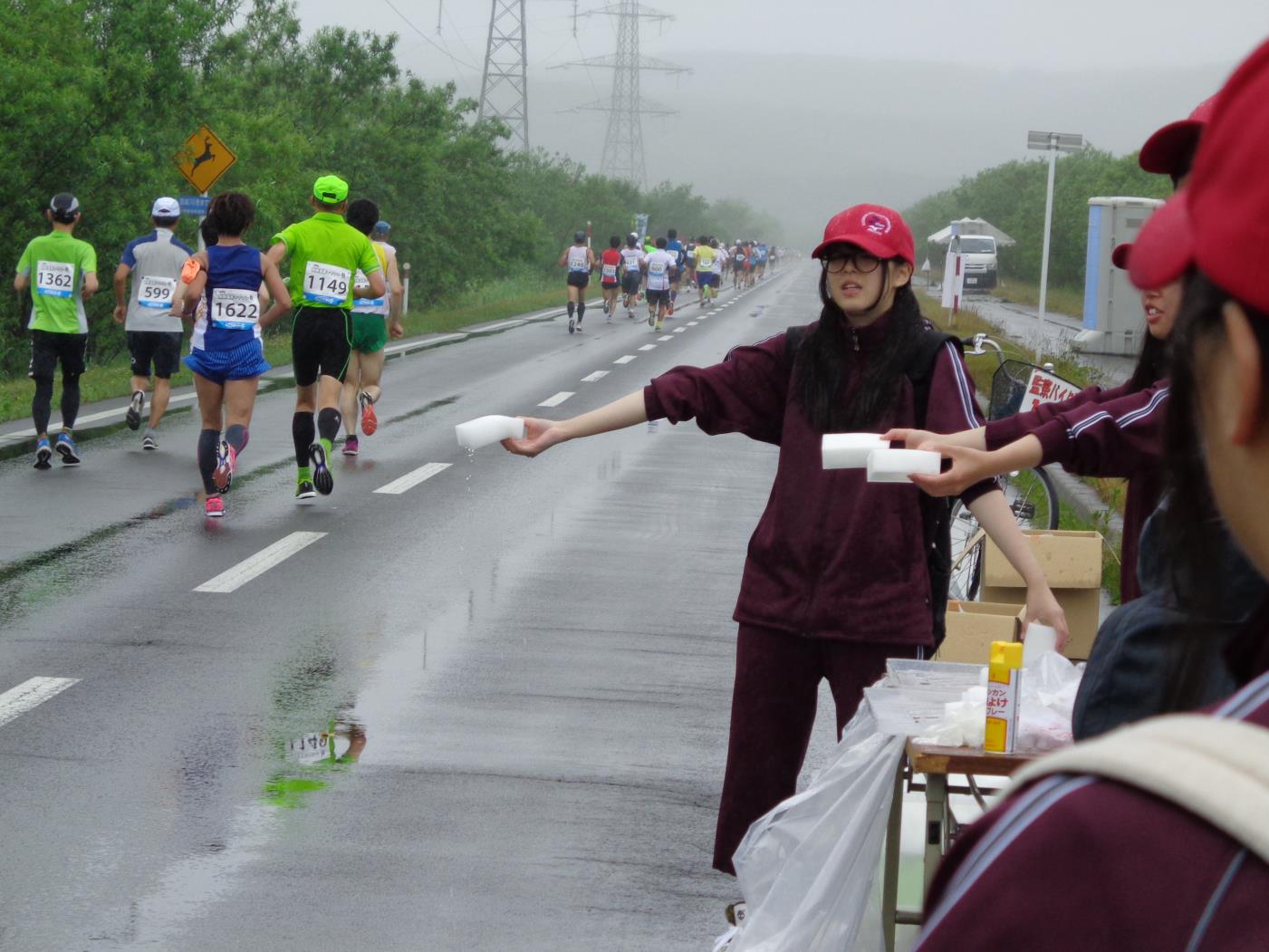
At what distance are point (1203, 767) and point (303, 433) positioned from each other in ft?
37.8

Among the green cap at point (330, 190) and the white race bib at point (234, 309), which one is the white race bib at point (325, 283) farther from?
the white race bib at point (234, 309)

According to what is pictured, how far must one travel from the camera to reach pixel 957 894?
938mm

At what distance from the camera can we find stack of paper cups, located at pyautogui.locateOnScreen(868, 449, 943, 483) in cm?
306

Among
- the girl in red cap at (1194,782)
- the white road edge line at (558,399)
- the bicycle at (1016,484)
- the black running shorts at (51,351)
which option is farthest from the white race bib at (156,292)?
the girl in red cap at (1194,782)

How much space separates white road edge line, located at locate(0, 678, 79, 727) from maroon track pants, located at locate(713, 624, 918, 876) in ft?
10.5

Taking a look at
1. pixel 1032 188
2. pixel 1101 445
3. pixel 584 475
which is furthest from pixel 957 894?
pixel 1032 188

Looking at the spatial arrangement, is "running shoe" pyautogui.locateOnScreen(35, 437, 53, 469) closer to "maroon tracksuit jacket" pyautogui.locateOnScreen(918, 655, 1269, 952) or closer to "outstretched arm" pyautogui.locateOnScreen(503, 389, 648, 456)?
"outstretched arm" pyautogui.locateOnScreen(503, 389, 648, 456)

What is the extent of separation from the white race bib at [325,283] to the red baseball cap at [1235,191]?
11.3 m

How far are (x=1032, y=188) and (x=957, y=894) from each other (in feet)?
265

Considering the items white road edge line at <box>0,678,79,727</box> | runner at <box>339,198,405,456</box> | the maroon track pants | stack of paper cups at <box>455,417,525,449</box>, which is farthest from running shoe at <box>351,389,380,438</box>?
stack of paper cups at <box>455,417,525,449</box>

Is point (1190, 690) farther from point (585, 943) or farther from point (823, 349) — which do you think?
point (585, 943)

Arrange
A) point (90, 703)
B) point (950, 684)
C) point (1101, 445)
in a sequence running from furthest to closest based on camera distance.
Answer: point (90, 703) < point (950, 684) < point (1101, 445)

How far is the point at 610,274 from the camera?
38.0 meters

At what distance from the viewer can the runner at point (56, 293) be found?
12922mm
